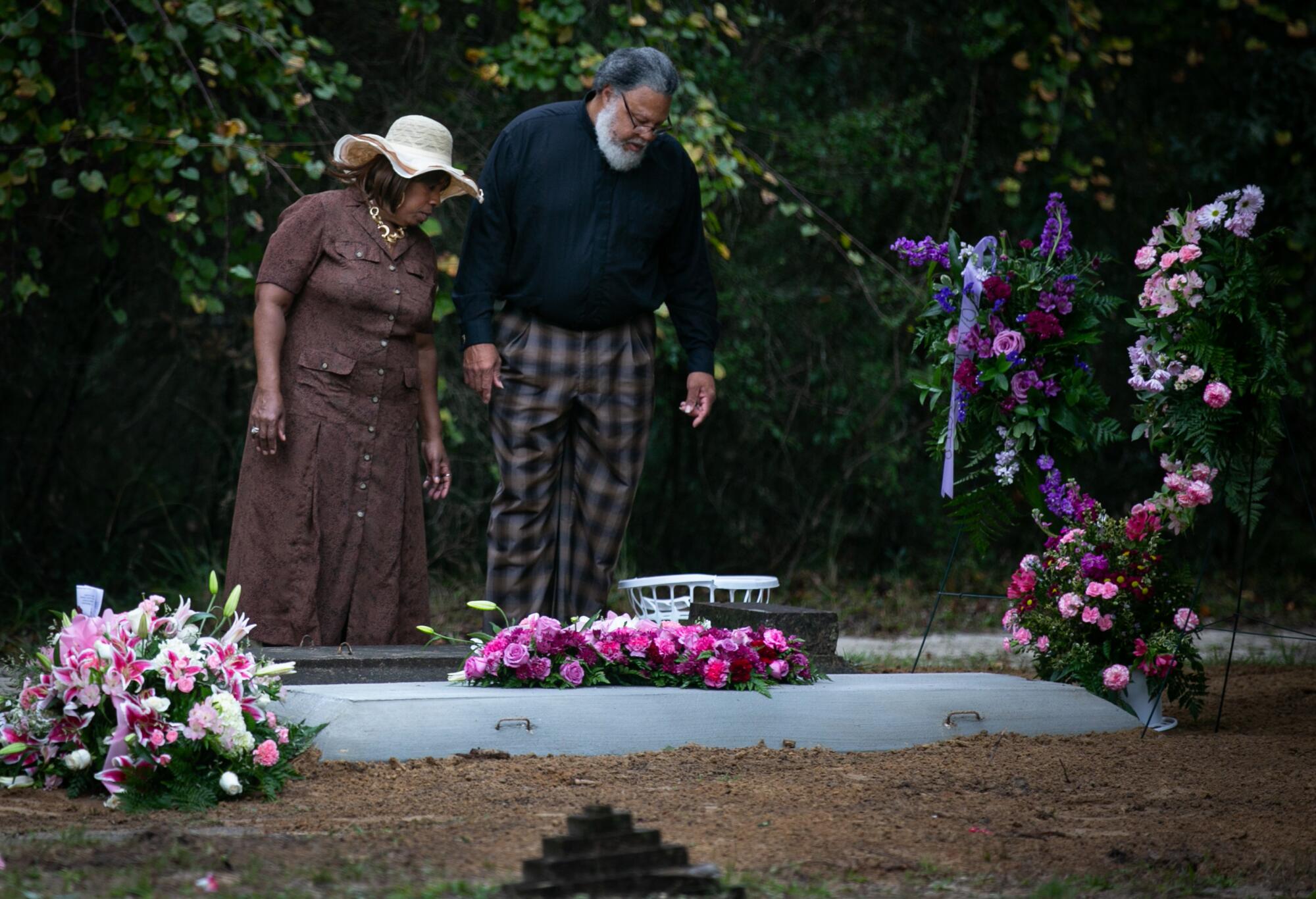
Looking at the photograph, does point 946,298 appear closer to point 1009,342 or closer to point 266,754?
point 1009,342

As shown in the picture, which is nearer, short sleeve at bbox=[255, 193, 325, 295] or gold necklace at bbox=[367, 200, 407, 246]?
short sleeve at bbox=[255, 193, 325, 295]

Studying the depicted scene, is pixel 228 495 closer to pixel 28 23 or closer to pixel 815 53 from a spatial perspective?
pixel 28 23

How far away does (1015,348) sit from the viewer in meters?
4.75

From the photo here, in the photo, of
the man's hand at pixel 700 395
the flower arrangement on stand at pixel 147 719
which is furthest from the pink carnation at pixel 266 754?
the man's hand at pixel 700 395

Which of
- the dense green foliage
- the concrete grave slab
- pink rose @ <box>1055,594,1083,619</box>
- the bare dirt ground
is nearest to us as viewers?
the bare dirt ground

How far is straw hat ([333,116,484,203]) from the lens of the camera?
179 inches

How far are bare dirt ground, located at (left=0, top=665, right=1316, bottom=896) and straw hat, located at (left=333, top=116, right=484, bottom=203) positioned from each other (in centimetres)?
185

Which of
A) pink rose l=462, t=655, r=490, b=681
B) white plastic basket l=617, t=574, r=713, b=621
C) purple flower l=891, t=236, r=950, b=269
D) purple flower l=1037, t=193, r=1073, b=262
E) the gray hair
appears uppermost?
the gray hair

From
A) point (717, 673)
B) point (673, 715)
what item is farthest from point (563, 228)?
point (673, 715)

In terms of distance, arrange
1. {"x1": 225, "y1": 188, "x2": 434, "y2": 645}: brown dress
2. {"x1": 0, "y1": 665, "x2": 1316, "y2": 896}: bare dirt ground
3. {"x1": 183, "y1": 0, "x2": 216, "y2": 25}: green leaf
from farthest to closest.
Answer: {"x1": 183, "y1": 0, "x2": 216, "y2": 25}: green leaf
{"x1": 225, "y1": 188, "x2": 434, "y2": 645}: brown dress
{"x1": 0, "y1": 665, "x2": 1316, "y2": 896}: bare dirt ground

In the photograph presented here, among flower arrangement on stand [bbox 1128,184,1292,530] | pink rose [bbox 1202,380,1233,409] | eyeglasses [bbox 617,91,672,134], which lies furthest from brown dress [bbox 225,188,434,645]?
pink rose [bbox 1202,380,1233,409]

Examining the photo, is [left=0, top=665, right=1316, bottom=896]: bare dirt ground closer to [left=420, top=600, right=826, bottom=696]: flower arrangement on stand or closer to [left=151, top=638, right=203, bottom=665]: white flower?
[left=420, top=600, right=826, bottom=696]: flower arrangement on stand

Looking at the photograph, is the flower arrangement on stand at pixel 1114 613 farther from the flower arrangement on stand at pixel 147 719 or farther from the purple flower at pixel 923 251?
the flower arrangement on stand at pixel 147 719

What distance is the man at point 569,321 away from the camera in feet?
15.4
